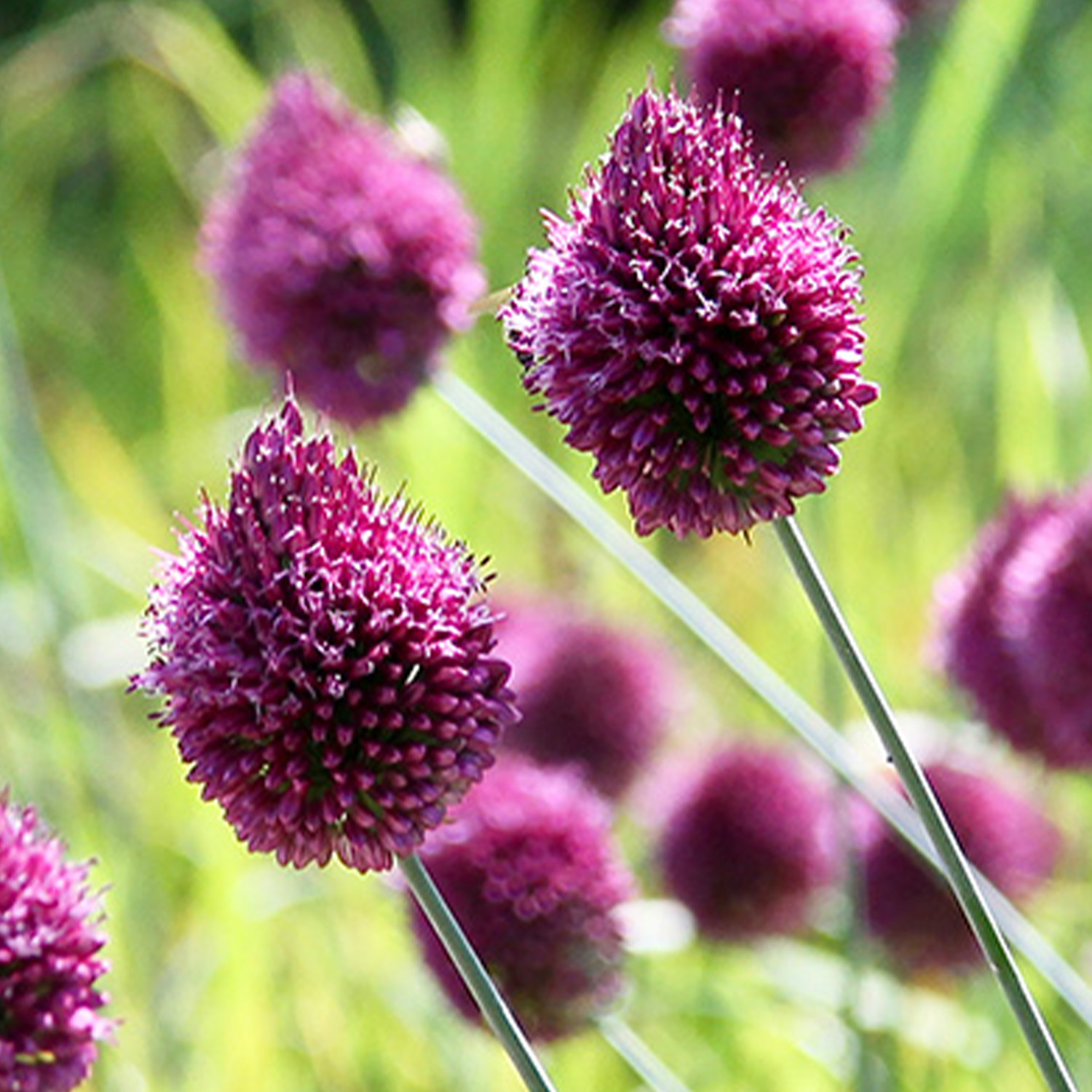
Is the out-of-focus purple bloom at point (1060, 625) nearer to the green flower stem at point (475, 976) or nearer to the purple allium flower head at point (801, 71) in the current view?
the purple allium flower head at point (801, 71)

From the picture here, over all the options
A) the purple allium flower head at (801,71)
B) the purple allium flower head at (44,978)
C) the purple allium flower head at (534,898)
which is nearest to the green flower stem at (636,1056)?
the purple allium flower head at (534,898)

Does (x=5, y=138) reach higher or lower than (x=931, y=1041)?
higher

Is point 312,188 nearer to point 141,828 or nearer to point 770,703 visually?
point 770,703

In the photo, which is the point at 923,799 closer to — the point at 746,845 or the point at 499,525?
the point at 746,845

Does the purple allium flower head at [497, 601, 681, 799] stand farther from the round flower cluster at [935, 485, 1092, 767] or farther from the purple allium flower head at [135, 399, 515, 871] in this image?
the purple allium flower head at [135, 399, 515, 871]

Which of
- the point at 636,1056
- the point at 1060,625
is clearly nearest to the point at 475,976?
the point at 636,1056

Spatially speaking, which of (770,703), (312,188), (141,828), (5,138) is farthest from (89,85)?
(770,703)
